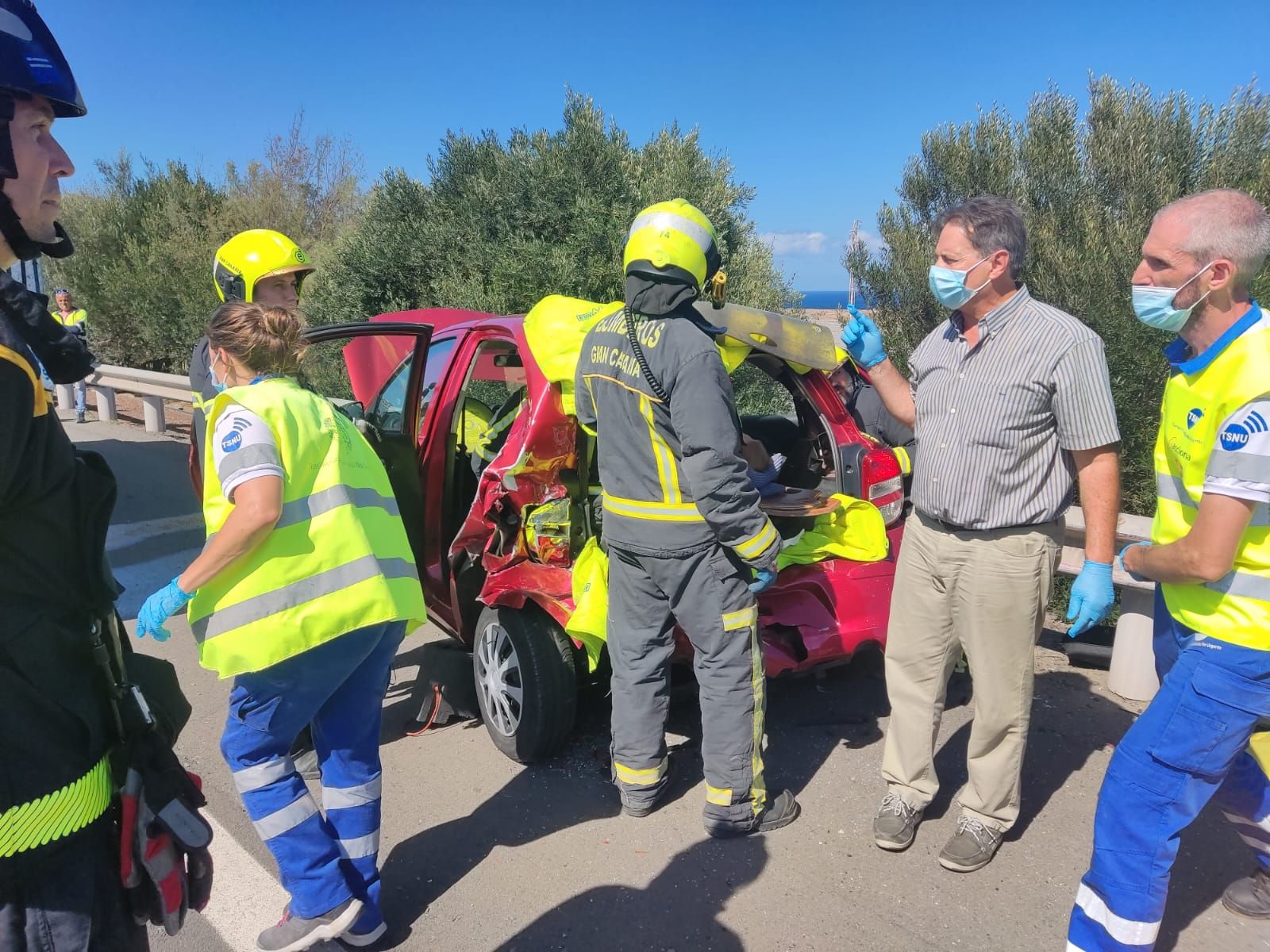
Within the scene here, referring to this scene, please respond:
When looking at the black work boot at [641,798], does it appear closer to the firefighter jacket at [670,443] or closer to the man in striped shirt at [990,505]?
the man in striped shirt at [990,505]

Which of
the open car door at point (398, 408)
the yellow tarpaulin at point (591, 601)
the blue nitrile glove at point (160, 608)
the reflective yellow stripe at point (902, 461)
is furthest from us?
the open car door at point (398, 408)

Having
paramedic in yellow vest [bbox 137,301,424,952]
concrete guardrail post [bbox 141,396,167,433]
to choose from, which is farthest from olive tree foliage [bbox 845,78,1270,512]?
concrete guardrail post [bbox 141,396,167,433]

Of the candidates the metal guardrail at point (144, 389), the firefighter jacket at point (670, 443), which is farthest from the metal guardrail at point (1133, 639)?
the metal guardrail at point (144, 389)

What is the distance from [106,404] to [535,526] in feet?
39.1

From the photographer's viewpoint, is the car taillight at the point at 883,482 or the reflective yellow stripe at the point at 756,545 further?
the car taillight at the point at 883,482

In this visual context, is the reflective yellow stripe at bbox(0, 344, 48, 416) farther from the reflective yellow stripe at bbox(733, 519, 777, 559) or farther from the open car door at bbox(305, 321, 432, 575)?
the open car door at bbox(305, 321, 432, 575)

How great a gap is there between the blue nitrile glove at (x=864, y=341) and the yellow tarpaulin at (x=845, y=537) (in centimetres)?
62

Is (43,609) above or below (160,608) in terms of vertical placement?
above

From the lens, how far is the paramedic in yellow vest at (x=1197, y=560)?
2182mm

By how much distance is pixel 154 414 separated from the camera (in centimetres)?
1192

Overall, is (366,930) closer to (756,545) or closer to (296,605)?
(296,605)

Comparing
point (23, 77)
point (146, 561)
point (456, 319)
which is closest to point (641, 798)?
point (456, 319)

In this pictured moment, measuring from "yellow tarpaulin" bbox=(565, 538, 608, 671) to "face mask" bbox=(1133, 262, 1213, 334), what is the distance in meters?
2.07

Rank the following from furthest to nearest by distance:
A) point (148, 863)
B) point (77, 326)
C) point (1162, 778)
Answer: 1. point (77, 326)
2. point (1162, 778)
3. point (148, 863)
